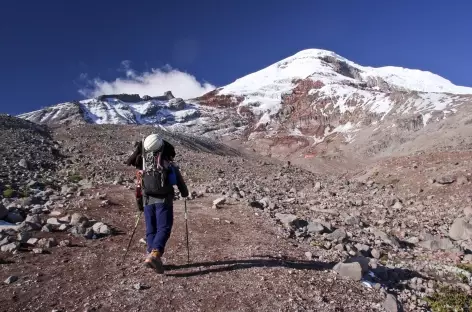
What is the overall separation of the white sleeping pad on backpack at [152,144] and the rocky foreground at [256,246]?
6.84 ft

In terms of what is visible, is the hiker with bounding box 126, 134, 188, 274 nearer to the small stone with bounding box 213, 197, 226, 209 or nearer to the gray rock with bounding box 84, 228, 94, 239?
the gray rock with bounding box 84, 228, 94, 239

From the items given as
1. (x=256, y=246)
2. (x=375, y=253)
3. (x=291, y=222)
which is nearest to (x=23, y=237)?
(x=256, y=246)

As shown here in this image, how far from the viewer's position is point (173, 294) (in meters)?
6.21

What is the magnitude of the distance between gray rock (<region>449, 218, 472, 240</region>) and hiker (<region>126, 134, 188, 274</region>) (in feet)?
32.7

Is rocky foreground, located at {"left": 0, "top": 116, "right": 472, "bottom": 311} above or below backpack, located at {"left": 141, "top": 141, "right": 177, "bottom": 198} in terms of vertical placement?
below

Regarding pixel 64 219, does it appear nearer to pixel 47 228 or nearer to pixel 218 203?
pixel 47 228

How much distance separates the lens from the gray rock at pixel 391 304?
646 centimetres

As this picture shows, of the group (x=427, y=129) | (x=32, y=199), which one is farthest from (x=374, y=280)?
→ (x=427, y=129)

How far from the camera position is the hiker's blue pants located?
6.99 meters

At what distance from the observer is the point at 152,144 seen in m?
7.25

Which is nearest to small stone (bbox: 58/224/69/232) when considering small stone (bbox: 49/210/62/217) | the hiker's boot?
small stone (bbox: 49/210/62/217)

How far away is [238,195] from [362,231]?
4.71m

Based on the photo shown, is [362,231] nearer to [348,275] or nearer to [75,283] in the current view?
[348,275]

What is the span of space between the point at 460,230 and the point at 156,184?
10.6m
